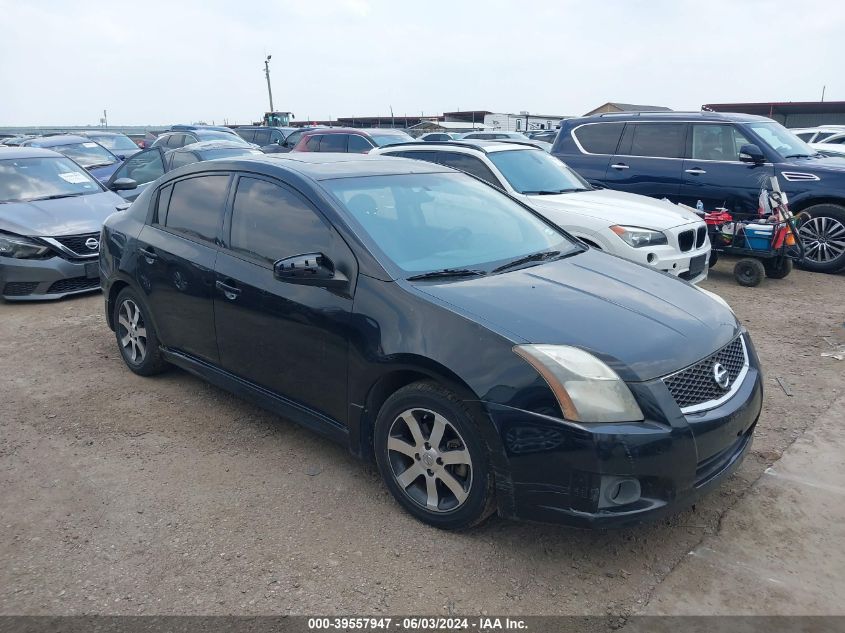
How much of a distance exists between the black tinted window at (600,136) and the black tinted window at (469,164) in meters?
2.88

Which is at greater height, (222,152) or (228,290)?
(222,152)

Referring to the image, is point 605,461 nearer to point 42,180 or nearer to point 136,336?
point 136,336

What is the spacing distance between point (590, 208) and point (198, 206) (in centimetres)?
417

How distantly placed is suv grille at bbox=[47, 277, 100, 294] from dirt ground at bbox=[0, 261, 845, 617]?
8.63 feet

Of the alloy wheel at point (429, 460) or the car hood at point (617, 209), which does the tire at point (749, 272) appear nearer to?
the car hood at point (617, 209)

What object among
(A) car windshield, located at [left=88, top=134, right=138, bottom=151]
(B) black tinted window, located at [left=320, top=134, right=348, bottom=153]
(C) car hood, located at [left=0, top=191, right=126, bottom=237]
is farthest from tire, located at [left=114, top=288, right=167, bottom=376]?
(A) car windshield, located at [left=88, top=134, right=138, bottom=151]

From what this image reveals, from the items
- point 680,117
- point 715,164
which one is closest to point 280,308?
point 715,164

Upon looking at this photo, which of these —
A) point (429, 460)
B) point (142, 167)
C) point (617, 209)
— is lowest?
point (429, 460)

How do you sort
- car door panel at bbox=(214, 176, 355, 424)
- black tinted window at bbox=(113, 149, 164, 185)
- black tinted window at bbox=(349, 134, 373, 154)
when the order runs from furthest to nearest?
black tinted window at bbox=(349, 134, 373, 154) < black tinted window at bbox=(113, 149, 164, 185) < car door panel at bbox=(214, 176, 355, 424)

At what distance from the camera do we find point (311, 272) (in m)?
3.48

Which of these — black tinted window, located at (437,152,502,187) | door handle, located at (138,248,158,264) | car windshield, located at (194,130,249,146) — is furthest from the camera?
car windshield, located at (194,130,249,146)

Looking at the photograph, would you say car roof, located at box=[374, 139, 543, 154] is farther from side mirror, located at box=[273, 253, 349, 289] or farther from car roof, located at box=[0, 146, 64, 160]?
side mirror, located at box=[273, 253, 349, 289]

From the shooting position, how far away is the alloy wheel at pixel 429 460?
3119 millimetres

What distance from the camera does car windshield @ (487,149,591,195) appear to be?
25.4ft
